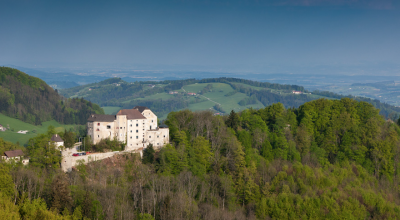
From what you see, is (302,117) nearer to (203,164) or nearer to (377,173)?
(377,173)

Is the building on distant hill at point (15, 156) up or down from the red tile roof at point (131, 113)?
down

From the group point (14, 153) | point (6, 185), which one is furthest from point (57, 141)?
point (6, 185)

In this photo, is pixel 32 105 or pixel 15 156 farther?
pixel 32 105

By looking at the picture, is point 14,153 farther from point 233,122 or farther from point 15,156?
point 233,122

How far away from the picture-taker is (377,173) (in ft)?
242

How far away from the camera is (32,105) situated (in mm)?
184875

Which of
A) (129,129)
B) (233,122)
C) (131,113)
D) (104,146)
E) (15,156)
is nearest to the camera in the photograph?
(15,156)

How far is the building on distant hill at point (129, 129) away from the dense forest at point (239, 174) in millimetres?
3425

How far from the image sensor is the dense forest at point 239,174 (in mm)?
49844

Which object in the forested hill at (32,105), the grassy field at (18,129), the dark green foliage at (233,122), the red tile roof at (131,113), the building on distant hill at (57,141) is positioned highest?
the red tile roof at (131,113)

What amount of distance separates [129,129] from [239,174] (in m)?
22.6

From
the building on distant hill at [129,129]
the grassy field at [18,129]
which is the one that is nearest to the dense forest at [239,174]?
the building on distant hill at [129,129]

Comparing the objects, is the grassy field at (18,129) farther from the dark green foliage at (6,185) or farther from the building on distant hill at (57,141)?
the dark green foliage at (6,185)

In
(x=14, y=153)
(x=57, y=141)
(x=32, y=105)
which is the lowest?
(x=32, y=105)
